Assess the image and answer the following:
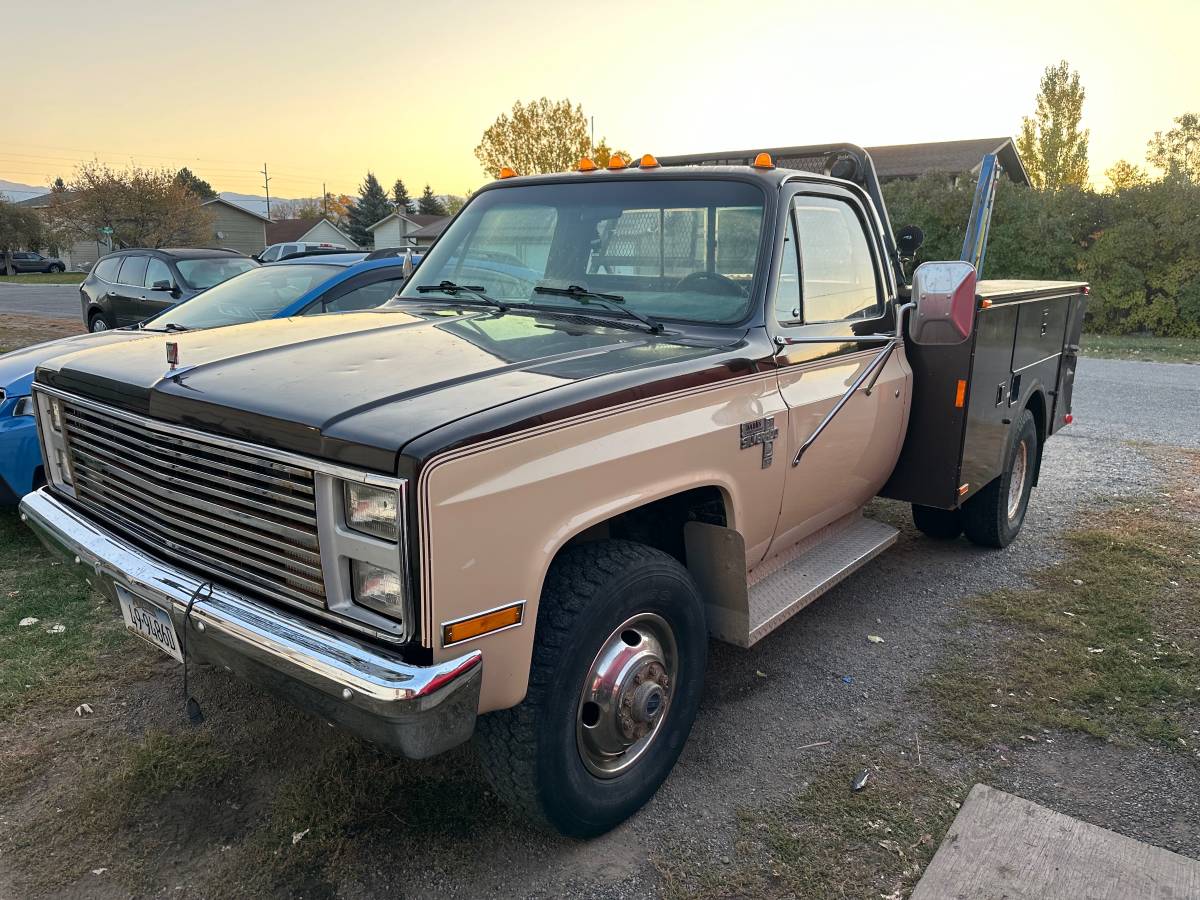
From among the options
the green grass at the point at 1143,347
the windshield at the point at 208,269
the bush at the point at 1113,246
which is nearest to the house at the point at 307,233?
the bush at the point at 1113,246

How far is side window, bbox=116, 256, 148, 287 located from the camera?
446 inches

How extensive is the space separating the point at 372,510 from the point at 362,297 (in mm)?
5020

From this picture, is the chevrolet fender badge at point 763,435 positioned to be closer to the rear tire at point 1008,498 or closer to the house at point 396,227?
the rear tire at point 1008,498

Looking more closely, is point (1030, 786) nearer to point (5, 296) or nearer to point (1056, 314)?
point (1056, 314)

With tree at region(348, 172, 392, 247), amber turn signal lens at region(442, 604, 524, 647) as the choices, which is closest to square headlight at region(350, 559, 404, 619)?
amber turn signal lens at region(442, 604, 524, 647)

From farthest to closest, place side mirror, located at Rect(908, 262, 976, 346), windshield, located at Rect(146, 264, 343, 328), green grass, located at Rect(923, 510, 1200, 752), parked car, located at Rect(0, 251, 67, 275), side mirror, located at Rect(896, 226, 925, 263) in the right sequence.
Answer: parked car, located at Rect(0, 251, 67, 275)
windshield, located at Rect(146, 264, 343, 328)
side mirror, located at Rect(896, 226, 925, 263)
green grass, located at Rect(923, 510, 1200, 752)
side mirror, located at Rect(908, 262, 976, 346)

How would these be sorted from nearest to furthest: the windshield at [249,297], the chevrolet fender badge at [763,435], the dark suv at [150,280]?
the chevrolet fender badge at [763,435]
the windshield at [249,297]
the dark suv at [150,280]

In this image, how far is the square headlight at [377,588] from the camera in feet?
7.23

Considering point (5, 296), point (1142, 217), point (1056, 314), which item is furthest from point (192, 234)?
point (1056, 314)

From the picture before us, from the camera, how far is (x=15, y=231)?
172 feet

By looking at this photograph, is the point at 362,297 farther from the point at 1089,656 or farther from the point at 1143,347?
the point at 1143,347

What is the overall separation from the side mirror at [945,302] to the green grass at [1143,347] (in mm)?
13276

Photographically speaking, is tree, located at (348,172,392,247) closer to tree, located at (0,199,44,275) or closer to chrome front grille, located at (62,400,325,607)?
tree, located at (0,199,44,275)

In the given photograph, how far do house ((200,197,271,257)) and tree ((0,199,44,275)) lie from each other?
32.7 feet
